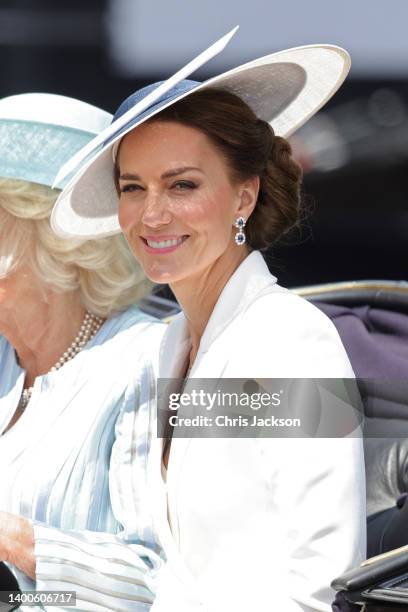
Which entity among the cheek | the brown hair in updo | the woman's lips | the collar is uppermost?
the brown hair in updo

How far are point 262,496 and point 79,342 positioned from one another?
71 cm

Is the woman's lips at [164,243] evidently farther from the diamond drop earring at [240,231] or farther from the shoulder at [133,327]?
the shoulder at [133,327]

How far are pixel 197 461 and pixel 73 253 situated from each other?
64 centimetres

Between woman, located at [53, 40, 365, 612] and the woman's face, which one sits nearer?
woman, located at [53, 40, 365, 612]

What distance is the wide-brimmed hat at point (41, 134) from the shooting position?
2.26 m

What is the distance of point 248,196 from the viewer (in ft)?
6.57

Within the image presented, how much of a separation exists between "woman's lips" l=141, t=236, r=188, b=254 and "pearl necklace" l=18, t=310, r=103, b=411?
44 centimetres

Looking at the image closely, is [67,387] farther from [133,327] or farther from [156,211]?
[156,211]

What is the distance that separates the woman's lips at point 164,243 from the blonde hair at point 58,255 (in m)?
0.37

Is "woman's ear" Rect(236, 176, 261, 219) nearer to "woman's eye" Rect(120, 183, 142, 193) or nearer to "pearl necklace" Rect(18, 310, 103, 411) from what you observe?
"woman's eye" Rect(120, 183, 142, 193)

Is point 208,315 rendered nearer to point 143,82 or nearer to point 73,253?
point 73,253

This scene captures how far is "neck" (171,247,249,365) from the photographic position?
1.99 metres

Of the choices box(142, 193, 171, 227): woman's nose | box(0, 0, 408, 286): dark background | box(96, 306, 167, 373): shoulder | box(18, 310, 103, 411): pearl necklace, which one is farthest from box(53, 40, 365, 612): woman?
box(0, 0, 408, 286): dark background

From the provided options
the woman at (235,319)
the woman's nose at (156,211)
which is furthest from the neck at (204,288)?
the woman's nose at (156,211)
